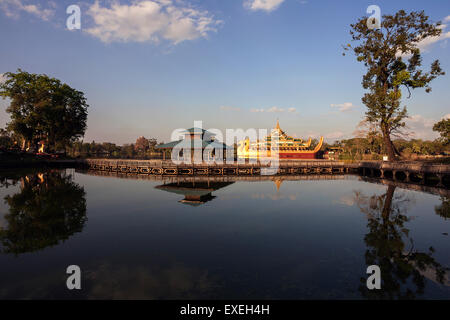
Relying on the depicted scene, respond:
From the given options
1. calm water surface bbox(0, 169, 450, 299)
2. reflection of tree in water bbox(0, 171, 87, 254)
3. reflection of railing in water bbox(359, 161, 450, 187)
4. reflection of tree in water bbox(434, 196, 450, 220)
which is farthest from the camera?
reflection of railing in water bbox(359, 161, 450, 187)

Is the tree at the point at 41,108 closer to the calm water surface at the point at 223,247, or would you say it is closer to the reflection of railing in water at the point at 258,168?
the reflection of railing in water at the point at 258,168

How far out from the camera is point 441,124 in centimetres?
4481

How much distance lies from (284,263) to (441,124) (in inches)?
2099

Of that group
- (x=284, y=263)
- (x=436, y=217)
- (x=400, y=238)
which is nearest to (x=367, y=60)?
(x=436, y=217)

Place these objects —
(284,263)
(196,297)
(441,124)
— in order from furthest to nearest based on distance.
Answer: (441,124), (284,263), (196,297)

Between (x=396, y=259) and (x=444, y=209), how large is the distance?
1257 cm

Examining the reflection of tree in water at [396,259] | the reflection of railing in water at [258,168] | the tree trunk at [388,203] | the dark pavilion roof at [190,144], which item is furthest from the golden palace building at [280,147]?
the reflection of tree in water at [396,259]

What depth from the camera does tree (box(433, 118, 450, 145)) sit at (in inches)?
1695

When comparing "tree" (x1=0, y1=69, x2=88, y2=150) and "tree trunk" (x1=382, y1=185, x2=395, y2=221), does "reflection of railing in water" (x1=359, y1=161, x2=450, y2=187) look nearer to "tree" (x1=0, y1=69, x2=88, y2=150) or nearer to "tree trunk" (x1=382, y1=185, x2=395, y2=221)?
"tree trunk" (x1=382, y1=185, x2=395, y2=221)

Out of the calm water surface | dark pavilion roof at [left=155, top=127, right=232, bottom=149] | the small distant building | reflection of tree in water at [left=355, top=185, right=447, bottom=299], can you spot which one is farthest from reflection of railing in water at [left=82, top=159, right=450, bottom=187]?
reflection of tree in water at [left=355, top=185, right=447, bottom=299]

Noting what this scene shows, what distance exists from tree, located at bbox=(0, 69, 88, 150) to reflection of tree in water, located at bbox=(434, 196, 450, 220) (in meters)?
61.9

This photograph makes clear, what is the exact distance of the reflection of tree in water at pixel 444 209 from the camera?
53.4 ft

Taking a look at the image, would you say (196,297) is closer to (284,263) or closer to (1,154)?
(284,263)

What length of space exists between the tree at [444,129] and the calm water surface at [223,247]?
32.0 m
